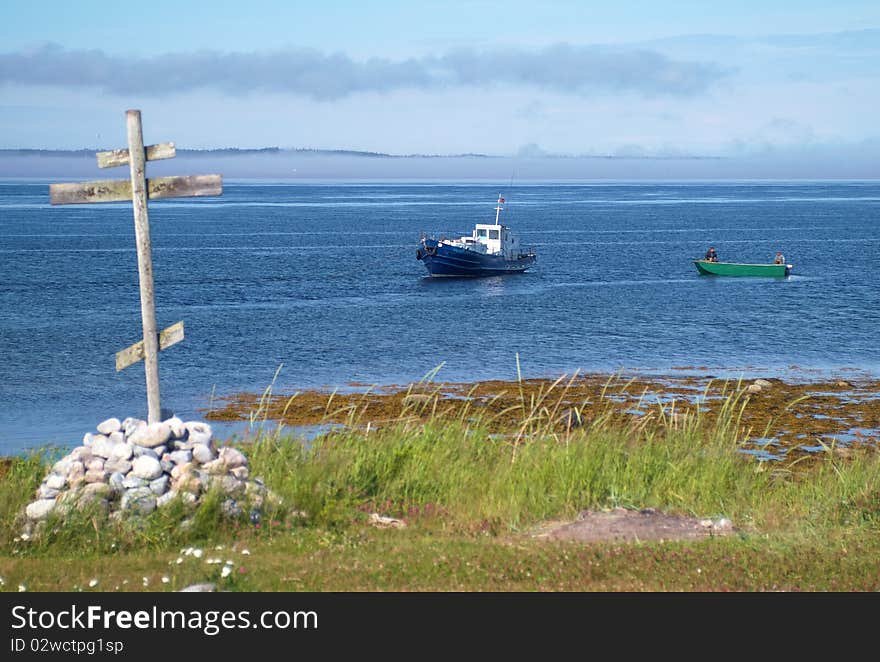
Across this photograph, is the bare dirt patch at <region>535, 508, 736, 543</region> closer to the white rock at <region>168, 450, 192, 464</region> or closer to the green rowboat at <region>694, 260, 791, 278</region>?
the white rock at <region>168, 450, 192, 464</region>

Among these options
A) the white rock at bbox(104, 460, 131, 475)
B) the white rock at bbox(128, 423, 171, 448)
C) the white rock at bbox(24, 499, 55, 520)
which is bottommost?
the white rock at bbox(24, 499, 55, 520)

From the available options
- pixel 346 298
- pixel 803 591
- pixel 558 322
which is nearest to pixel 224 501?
pixel 803 591

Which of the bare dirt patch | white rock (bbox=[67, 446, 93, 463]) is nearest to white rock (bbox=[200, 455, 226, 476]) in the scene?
white rock (bbox=[67, 446, 93, 463])

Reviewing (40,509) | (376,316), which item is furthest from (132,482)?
(376,316)

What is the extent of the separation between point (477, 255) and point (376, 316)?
21.1 metres

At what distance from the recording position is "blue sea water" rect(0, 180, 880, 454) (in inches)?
1328

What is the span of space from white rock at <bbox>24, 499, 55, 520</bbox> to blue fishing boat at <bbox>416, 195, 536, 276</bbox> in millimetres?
57504

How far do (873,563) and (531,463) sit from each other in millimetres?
4322

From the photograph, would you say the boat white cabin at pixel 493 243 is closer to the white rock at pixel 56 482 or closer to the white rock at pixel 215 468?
the white rock at pixel 215 468

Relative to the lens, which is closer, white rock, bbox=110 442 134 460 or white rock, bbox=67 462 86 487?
white rock, bbox=67 462 86 487

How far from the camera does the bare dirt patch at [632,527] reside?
10.7 m

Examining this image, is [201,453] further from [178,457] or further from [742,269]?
[742,269]

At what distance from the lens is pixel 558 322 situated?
48688 mm

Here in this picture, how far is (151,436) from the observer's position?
11086 millimetres
